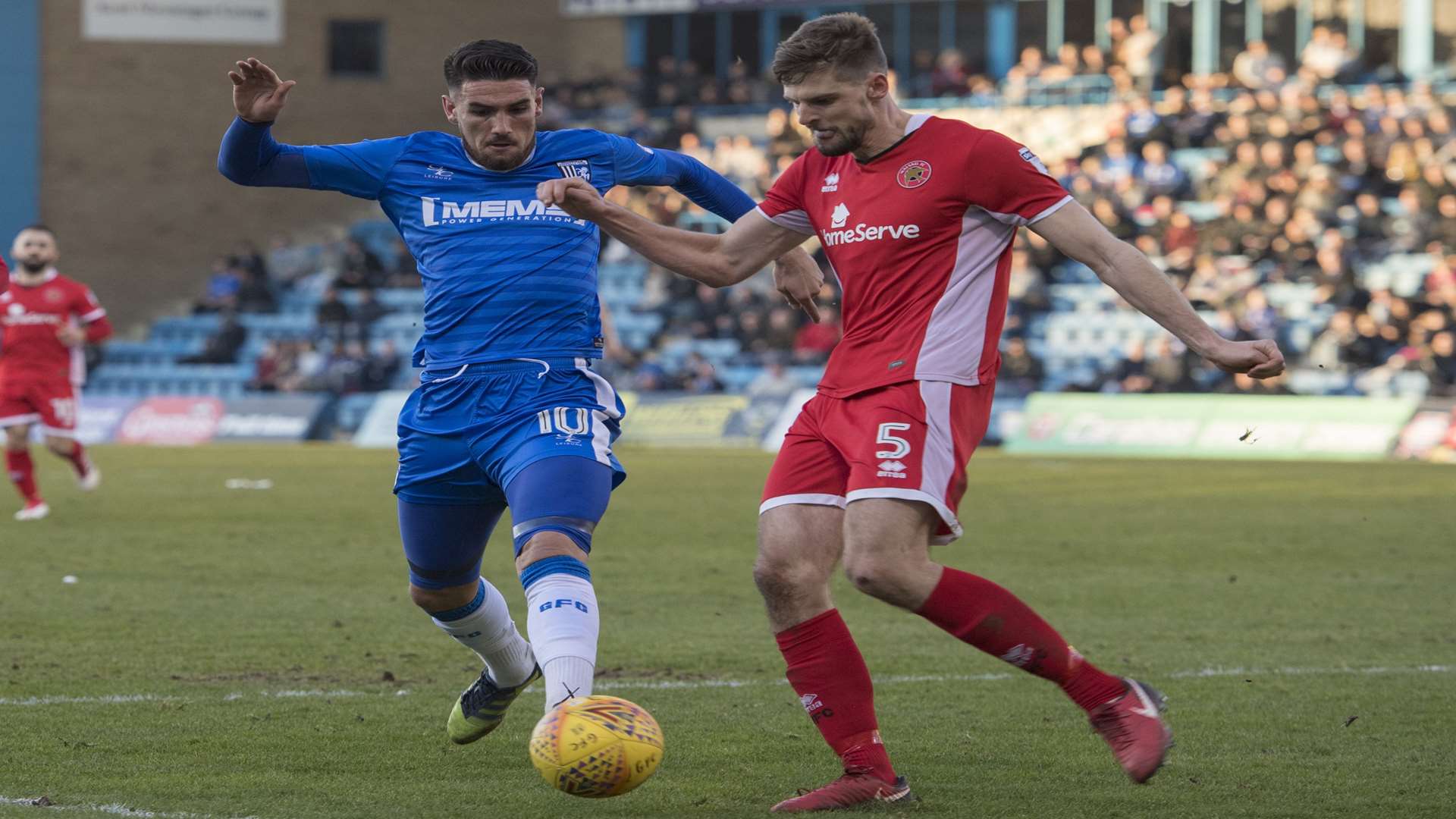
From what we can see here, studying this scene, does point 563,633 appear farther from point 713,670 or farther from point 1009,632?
point 713,670

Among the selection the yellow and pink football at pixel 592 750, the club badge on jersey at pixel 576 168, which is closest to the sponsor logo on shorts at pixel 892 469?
the yellow and pink football at pixel 592 750

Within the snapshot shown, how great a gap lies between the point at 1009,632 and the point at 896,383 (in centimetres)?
Result: 76

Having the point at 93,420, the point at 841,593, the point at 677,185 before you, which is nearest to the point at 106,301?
the point at 93,420

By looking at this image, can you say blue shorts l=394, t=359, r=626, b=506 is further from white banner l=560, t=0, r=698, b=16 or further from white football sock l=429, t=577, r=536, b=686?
white banner l=560, t=0, r=698, b=16

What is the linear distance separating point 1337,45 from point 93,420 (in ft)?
68.5

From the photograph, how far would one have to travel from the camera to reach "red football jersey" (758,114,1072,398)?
5309 mm

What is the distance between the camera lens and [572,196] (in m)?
5.49

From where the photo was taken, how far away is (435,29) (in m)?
41.1

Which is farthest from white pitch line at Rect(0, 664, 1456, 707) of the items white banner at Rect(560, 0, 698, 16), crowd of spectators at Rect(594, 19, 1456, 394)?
white banner at Rect(560, 0, 698, 16)

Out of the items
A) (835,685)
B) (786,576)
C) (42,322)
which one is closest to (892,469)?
(786,576)

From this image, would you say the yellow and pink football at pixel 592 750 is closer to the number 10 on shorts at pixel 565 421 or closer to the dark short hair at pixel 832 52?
the number 10 on shorts at pixel 565 421

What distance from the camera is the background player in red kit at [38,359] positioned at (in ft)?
50.5

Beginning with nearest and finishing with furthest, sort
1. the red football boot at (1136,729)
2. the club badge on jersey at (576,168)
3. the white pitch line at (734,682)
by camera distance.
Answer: the red football boot at (1136,729)
the club badge on jersey at (576,168)
the white pitch line at (734,682)

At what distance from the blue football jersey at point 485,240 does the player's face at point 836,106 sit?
98cm
